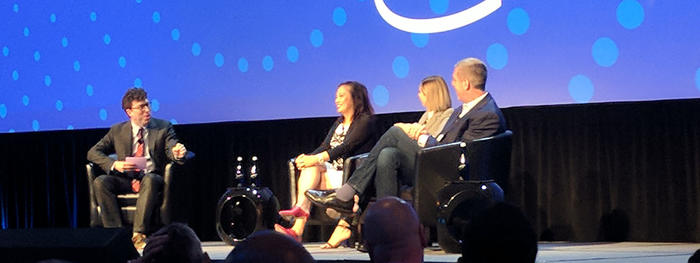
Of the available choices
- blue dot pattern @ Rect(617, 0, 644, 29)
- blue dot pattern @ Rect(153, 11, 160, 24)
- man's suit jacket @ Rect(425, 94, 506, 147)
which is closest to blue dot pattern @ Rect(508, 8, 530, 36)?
blue dot pattern @ Rect(617, 0, 644, 29)

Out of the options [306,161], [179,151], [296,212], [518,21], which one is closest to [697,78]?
[518,21]

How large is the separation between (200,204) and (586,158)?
268cm

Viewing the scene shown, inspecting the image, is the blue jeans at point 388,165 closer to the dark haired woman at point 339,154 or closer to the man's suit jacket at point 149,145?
the dark haired woman at point 339,154

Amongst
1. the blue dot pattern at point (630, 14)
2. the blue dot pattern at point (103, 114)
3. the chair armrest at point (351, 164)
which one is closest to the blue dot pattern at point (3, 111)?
the blue dot pattern at point (103, 114)

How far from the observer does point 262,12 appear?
5.77 meters

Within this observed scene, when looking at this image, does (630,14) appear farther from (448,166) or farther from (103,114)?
(103,114)

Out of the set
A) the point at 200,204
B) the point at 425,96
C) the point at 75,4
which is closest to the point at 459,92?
the point at 425,96

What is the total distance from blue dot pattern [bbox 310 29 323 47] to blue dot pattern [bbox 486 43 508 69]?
3.56 feet

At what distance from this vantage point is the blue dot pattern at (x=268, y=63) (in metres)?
5.73

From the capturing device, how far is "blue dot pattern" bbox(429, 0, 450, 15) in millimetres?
4989

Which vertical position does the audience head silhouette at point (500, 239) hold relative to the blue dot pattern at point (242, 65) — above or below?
below

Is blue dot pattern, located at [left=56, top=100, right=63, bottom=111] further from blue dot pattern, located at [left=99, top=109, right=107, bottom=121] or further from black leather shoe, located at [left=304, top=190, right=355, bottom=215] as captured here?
black leather shoe, located at [left=304, top=190, right=355, bottom=215]

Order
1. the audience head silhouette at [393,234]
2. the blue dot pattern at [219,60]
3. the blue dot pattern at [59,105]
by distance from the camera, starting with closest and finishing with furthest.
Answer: the audience head silhouette at [393,234] < the blue dot pattern at [219,60] < the blue dot pattern at [59,105]

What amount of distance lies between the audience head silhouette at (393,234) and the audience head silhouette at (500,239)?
18.3 inches
